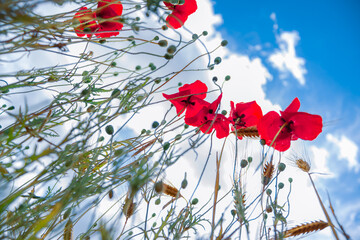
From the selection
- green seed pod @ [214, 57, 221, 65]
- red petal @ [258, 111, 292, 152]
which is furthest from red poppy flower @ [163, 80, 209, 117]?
red petal @ [258, 111, 292, 152]

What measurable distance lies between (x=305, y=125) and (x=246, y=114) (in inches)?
9.0

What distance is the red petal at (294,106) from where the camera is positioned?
1.04 metres

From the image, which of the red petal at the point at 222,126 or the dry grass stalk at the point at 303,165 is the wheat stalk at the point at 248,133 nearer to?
the red petal at the point at 222,126

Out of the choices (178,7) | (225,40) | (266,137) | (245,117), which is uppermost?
(178,7)

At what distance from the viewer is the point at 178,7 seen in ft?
3.37

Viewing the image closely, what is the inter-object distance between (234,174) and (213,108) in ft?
1.06

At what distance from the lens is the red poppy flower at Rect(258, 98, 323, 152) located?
0.98m

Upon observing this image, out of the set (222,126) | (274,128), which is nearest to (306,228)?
(274,128)

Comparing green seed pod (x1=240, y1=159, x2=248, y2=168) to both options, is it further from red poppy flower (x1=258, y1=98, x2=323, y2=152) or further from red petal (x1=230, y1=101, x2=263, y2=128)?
red petal (x1=230, y1=101, x2=263, y2=128)

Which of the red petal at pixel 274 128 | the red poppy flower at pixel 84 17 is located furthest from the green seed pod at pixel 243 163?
the red poppy flower at pixel 84 17

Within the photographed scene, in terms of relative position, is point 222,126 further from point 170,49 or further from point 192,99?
point 170,49

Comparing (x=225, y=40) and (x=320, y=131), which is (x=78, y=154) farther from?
(x=320, y=131)

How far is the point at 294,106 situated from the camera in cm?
104

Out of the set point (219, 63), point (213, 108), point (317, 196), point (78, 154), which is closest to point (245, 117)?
point (213, 108)
